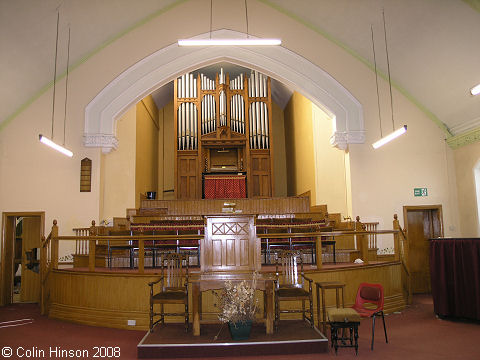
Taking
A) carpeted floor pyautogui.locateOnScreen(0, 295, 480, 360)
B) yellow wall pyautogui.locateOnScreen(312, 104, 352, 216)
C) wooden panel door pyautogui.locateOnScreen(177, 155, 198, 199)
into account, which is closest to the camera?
carpeted floor pyautogui.locateOnScreen(0, 295, 480, 360)

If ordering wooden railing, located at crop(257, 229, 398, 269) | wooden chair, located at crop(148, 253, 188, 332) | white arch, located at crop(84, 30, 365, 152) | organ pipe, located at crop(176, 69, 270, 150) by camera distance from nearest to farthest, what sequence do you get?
wooden chair, located at crop(148, 253, 188, 332) < wooden railing, located at crop(257, 229, 398, 269) < white arch, located at crop(84, 30, 365, 152) < organ pipe, located at crop(176, 69, 270, 150)

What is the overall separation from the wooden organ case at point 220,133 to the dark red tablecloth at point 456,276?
6.81 meters

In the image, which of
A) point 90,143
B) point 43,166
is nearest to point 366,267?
point 90,143

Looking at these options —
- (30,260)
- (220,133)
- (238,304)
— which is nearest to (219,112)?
(220,133)

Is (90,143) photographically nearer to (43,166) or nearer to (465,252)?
(43,166)

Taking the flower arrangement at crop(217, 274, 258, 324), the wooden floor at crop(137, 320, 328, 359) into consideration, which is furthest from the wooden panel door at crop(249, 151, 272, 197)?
the wooden floor at crop(137, 320, 328, 359)

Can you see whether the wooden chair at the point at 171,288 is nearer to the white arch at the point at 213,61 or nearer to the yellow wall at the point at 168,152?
the white arch at the point at 213,61

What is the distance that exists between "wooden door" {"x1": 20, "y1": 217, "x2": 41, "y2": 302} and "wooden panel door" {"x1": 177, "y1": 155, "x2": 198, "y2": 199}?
15.3 ft

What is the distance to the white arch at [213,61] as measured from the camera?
9.29 m

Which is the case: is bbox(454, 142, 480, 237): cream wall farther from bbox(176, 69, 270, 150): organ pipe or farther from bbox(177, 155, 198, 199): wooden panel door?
bbox(177, 155, 198, 199): wooden panel door

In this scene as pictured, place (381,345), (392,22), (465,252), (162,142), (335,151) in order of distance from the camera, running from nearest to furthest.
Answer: (381,345)
(465,252)
(392,22)
(335,151)
(162,142)

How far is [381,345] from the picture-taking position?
515cm

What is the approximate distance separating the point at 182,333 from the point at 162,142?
10464mm

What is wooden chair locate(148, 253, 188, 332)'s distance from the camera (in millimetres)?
5434
